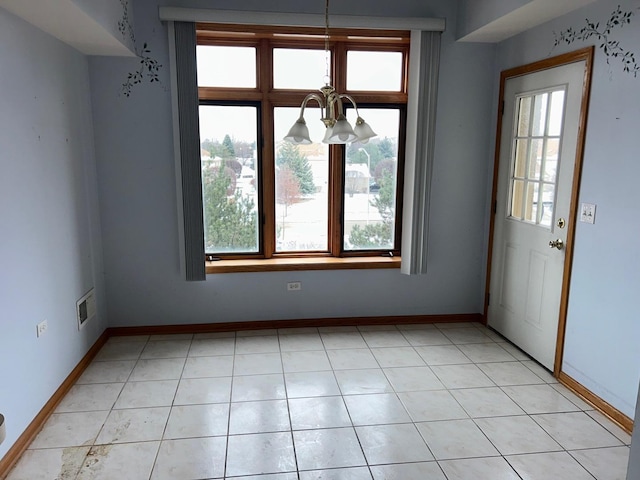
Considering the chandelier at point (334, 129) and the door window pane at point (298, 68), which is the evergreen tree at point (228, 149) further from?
the chandelier at point (334, 129)

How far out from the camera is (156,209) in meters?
A: 3.78

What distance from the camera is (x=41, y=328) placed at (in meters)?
2.72

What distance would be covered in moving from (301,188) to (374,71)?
A: 117cm

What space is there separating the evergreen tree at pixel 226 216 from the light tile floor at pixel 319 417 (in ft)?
2.78

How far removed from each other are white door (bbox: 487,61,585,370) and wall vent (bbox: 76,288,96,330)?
128 inches

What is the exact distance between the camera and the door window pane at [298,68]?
3.90m

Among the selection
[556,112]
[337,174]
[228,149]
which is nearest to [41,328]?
[228,149]

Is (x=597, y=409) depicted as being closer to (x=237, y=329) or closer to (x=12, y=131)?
(x=237, y=329)

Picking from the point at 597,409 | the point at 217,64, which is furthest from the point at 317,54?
the point at 597,409

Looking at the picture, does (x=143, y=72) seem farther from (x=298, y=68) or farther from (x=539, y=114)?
(x=539, y=114)

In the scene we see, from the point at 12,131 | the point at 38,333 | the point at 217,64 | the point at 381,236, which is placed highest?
the point at 217,64

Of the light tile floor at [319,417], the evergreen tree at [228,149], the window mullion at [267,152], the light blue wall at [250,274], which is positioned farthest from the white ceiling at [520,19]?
the light tile floor at [319,417]

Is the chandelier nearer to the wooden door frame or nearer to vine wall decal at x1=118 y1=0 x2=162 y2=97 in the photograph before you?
the wooden door frame

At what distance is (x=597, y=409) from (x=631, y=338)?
540 millimetres
